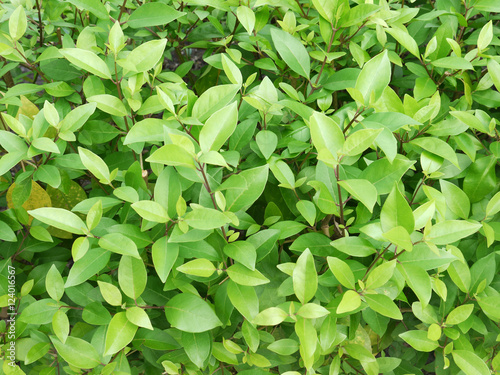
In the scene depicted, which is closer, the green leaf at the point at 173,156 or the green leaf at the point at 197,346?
the green leaf at the point at 173,156

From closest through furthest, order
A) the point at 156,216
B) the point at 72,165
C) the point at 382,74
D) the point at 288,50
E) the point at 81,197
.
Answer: the point at 156,216, the point at 382,74, the point at 72,165, the point at 288,50, the point at 81,197

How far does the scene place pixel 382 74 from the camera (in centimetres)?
96

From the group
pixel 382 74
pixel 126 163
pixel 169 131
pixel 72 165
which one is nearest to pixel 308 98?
pixel 382 74

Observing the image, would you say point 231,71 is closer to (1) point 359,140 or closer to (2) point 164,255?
(1) point 359,140

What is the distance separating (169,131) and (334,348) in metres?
0.79

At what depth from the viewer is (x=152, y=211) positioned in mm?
843

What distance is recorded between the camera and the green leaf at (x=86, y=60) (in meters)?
0.98

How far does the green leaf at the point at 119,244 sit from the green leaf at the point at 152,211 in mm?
78

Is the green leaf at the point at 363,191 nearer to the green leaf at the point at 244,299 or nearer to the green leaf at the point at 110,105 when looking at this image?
the green leaf at the point at 244,299

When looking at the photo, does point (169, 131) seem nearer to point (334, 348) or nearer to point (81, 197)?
point (81, 197)

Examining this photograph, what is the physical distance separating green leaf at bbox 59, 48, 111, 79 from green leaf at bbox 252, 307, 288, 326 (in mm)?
741

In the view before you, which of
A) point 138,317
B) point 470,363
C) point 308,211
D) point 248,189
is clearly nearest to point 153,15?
point 248,189

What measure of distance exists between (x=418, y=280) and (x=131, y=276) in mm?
672

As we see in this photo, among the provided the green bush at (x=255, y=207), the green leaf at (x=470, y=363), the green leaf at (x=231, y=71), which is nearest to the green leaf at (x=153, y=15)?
the green bush at (x=255, y=207)
